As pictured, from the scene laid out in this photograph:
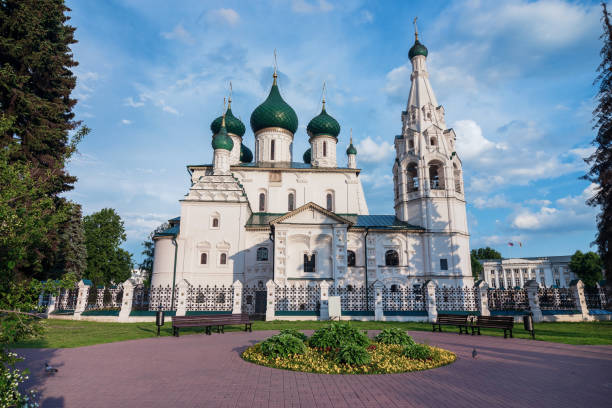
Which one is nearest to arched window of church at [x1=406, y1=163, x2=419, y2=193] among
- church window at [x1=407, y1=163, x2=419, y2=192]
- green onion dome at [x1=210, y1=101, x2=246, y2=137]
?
church window at [x1=407, y1=163, x2=419, y2=192]

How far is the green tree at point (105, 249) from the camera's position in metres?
35.4

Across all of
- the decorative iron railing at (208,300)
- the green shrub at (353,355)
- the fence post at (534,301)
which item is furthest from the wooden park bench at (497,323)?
the decorative iron railing at (208,300)

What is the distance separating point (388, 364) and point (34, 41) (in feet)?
58.2

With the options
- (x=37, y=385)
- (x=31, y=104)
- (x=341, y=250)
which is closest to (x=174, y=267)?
(x=341, y=250)

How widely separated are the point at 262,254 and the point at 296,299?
285 inches

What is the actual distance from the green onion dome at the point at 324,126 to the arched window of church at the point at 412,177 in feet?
28.0

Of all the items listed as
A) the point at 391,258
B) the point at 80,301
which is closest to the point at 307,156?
the point at 391,258

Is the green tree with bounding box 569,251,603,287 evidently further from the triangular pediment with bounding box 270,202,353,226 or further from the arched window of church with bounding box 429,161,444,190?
the triangular pediment with bounding box 270,202,353,226

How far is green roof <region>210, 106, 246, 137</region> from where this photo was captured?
1346 inches

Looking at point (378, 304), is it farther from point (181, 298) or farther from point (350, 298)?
point (181, 298)

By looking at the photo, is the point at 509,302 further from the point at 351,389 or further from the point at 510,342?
the point at 351,389

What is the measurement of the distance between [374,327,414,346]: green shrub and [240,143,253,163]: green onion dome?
29129 millimetres

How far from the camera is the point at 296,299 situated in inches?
810

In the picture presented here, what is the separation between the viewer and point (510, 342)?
1157cm
